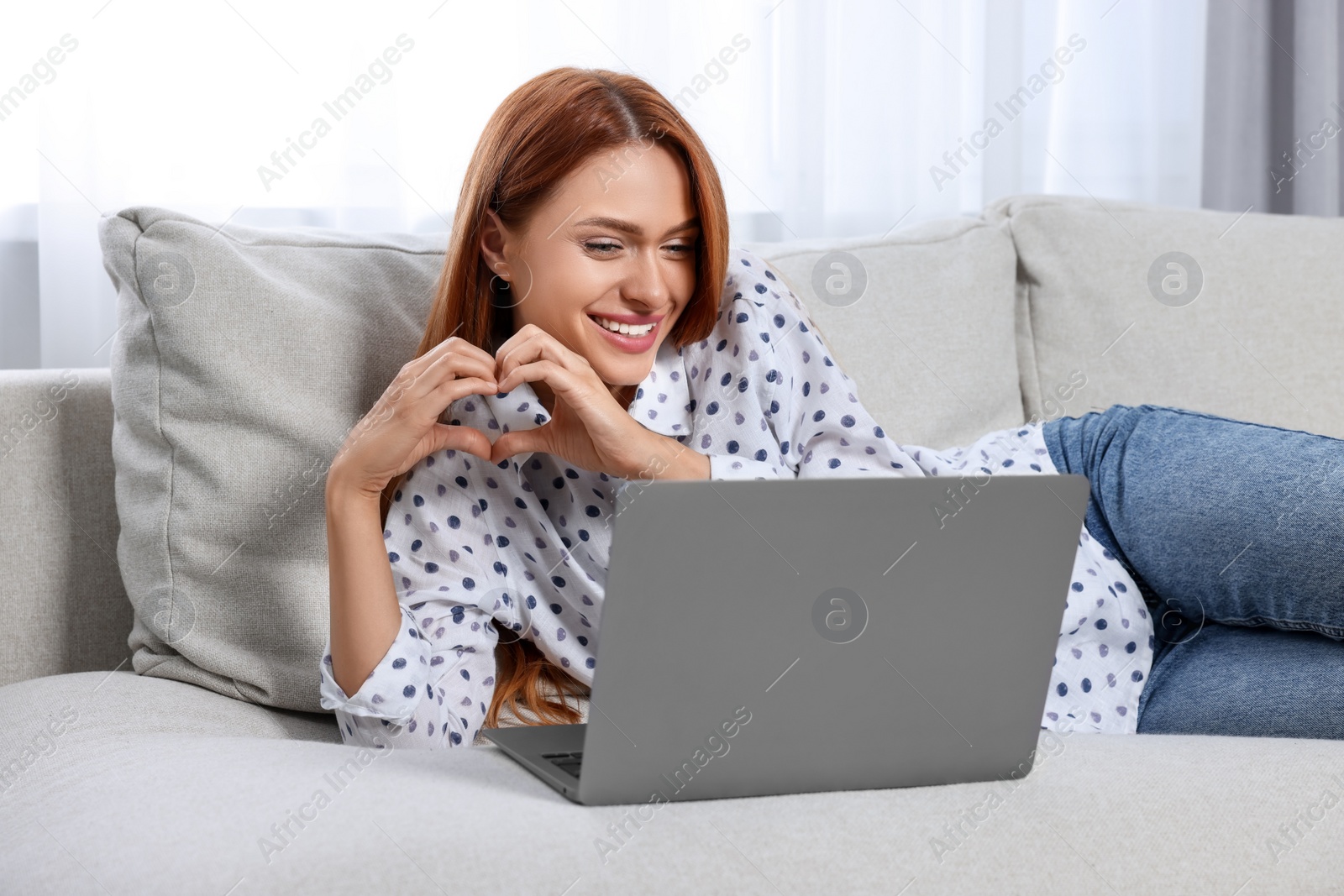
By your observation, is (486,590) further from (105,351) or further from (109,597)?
(105,351)

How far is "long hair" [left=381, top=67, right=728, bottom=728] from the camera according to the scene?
1.16 metres

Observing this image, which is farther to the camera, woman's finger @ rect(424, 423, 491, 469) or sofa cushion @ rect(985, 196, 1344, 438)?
sofa cushion @ rect(985, 196, 1344, 438)

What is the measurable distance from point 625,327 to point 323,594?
42 cm

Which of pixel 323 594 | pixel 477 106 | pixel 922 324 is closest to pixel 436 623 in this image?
pixel 323 594

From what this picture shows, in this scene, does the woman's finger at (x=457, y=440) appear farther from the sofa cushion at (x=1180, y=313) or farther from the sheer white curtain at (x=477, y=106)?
the sofa cushion at (x=1180, y=313)

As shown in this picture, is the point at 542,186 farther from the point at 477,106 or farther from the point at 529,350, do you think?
the point at 477,106

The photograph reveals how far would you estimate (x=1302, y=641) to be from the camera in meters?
1.15

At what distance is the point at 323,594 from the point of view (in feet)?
3.81

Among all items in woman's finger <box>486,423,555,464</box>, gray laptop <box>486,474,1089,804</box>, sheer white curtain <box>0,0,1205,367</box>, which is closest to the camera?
gray laptop <box>486,474,1089,804</box>

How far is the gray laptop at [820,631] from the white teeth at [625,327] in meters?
0.56

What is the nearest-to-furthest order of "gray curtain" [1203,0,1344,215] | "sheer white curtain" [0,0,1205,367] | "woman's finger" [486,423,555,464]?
1. "woman's finger" [486,423,555,464]
2. "sheer white curtain" [0,0,1205,367]
3. "gray curtain" [1203,0,1344,215]

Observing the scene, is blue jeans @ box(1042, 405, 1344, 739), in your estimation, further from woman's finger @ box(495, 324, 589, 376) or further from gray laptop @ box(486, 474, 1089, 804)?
woman's finger @ box(495, 324, 589, 376)

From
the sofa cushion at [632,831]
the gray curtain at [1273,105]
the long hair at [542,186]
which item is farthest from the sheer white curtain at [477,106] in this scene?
the sofa cushion at [632,831]

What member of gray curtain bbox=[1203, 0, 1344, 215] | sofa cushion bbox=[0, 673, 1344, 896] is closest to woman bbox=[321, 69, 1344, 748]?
sofa cushion bbox=[0, 673, 1344, 896]
